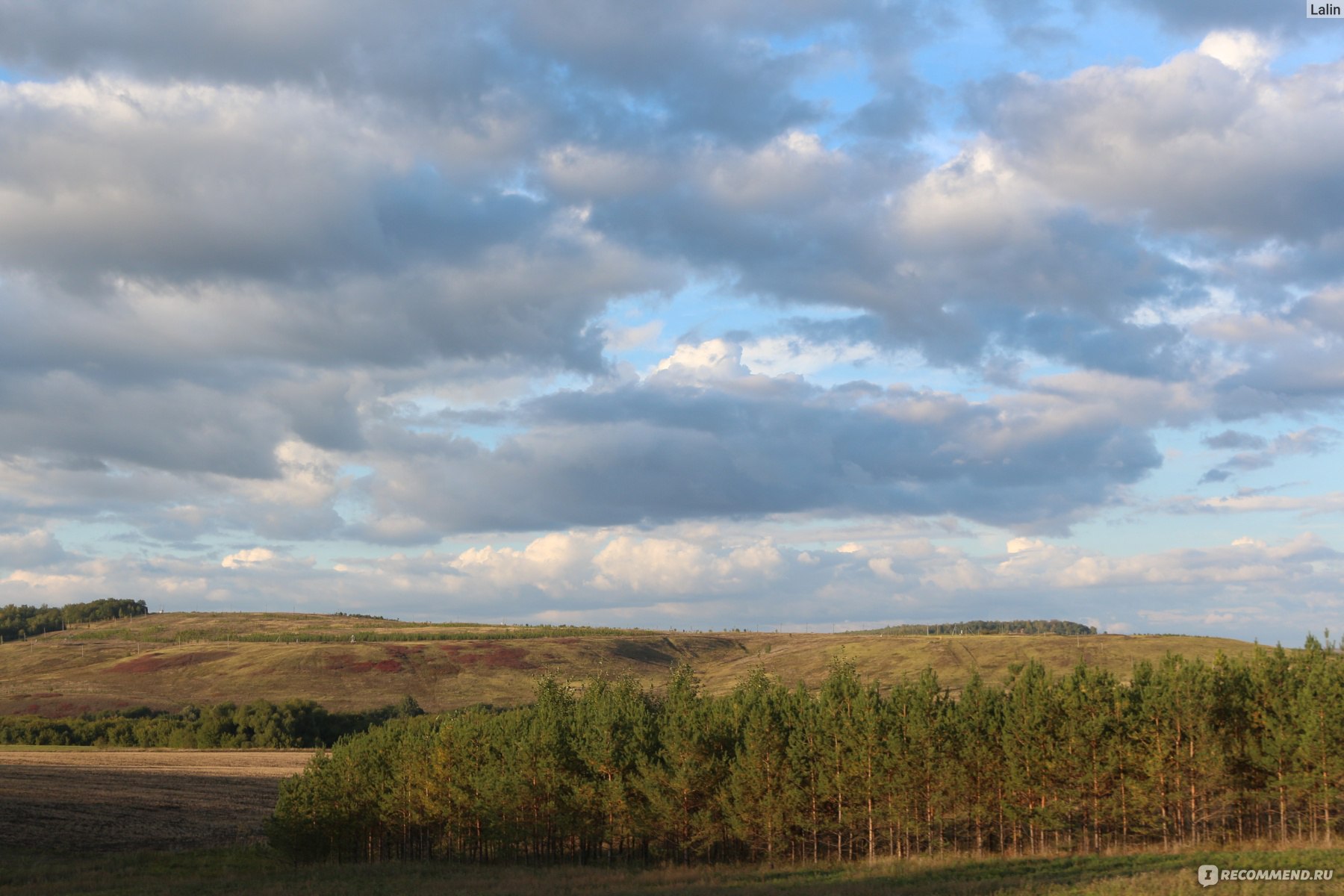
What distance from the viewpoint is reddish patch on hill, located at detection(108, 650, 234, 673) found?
187 m

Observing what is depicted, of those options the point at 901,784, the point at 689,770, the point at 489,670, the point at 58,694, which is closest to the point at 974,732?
the point at 901,784

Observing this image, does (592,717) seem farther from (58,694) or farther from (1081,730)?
(58,694)

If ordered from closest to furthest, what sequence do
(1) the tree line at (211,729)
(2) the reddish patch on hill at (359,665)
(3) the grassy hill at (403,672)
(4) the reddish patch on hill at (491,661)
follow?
(1) the tree line at (211,729)
(3) the grassy hill at (403,672)
(2) the reddish patch on hill at (359,665)
(4) the reddish patch on hill at (491,661)

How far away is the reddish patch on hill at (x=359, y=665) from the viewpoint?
7303 inches

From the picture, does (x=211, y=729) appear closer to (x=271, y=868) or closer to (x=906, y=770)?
(x=271, y=868)

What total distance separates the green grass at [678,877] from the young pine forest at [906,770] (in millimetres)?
3666

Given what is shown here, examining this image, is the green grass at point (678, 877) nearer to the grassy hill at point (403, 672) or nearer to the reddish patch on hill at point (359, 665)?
the grassy hill at point (403, 672)

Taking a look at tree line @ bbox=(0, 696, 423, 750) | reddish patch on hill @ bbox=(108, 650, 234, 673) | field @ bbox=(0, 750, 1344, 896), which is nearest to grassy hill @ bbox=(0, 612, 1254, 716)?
reddish patch on hill @ bbox=(108, 650, 234, 673)

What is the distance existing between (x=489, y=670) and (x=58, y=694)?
7193 centimetres

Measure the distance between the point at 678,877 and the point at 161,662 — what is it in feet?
582

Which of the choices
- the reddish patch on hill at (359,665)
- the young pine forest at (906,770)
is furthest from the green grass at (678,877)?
the reddish patch on hill at (359,665)

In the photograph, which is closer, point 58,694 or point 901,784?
point 901,784

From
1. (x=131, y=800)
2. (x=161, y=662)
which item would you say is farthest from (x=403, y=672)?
(x=131, y=800)

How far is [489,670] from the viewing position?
621ft
